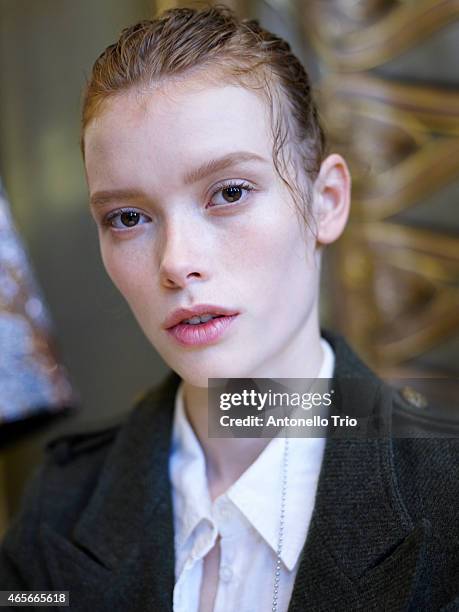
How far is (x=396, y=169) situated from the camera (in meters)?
1.35

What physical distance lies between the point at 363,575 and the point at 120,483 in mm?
318

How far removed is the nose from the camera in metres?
0.65

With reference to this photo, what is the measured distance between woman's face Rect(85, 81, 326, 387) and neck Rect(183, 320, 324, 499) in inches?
2.6

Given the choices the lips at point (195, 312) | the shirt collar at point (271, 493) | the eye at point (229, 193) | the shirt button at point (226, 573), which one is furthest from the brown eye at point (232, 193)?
Result: the shirt button at point (226, 573)

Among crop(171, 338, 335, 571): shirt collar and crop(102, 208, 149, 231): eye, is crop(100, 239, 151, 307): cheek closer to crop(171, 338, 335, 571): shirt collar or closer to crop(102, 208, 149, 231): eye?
crop(102, 208, 149, 231): eye

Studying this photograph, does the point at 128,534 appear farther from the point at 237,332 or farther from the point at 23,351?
the point at 23,351

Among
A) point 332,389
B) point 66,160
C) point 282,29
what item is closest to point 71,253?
point 66,160

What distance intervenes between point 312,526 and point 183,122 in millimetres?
396

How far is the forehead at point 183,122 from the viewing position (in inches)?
25.6

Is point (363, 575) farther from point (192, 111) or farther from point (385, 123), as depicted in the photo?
point (385, 123)

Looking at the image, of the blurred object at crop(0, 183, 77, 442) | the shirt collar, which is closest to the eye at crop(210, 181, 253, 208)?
the shirt collar

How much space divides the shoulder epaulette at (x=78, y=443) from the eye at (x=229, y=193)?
42 cm

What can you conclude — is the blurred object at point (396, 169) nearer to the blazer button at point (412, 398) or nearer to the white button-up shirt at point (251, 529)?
Result: the blazer button at point (412, 398)

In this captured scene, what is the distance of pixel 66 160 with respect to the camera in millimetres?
1447
